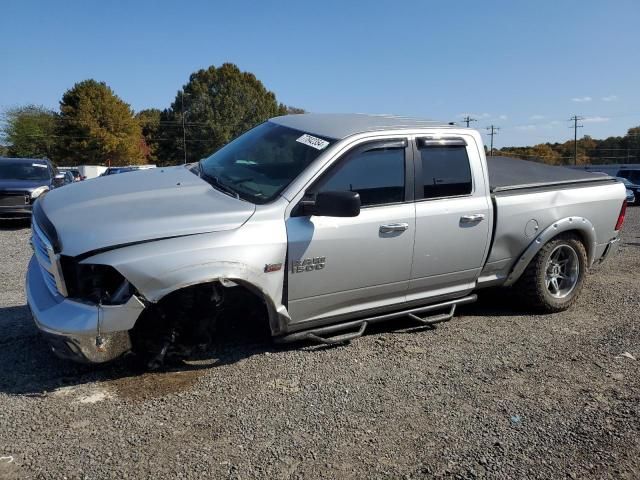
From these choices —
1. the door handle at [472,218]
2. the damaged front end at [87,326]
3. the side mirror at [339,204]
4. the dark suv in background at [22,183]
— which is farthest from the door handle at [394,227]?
the dark suv in background at [22,183]

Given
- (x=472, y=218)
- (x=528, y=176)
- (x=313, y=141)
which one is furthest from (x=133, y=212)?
(x=528, y=176)

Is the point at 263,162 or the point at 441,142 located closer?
the point at 263,162

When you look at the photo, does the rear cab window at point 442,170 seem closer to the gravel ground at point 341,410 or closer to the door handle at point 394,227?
the door handle at point 394,227

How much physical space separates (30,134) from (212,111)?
22011 millimetres

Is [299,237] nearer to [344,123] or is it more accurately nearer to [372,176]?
[372,176]

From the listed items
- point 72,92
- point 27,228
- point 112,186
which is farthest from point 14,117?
point 112,186

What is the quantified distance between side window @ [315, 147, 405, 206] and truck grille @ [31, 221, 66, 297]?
1.80 m

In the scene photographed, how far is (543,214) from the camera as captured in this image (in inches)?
188

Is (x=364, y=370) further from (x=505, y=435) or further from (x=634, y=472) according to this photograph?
(x=634, y=472)

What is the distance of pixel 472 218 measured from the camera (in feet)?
14.1

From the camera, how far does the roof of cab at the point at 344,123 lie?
4.04m

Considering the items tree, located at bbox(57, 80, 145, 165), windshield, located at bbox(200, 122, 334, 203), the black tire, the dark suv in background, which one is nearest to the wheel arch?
windshield, located at bbox(200, 122, 334, 203)

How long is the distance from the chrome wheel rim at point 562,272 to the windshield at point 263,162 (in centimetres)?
279

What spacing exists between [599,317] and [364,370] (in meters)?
2.88
